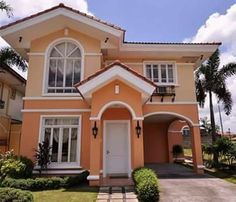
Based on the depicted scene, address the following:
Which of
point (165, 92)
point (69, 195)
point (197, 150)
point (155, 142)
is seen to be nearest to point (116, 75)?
point (165, 92)

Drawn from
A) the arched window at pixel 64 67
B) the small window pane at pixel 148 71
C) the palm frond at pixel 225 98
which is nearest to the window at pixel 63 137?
the arched window at pixel 64 67

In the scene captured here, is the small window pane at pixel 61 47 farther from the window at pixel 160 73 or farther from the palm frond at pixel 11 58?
the window at pixel 160 73

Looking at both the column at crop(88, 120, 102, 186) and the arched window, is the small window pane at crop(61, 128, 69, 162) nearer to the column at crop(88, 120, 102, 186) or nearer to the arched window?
the arched window

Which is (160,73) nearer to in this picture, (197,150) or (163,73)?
(163,73)

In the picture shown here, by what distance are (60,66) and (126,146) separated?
6440 millimetres

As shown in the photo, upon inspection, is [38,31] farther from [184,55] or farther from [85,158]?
[184,55]

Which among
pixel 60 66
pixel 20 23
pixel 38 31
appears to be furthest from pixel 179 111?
pixel 20 23

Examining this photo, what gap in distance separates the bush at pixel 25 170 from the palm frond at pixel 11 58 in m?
8.56

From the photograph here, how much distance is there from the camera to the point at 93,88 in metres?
10.9

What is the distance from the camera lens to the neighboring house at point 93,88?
11039 millimetres

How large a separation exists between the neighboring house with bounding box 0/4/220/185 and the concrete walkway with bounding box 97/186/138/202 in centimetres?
157

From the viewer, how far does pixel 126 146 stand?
12.6 metres

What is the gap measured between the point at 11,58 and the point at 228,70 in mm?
17550

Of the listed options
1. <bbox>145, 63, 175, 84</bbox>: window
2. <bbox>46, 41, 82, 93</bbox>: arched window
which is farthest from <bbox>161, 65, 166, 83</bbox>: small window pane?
<bbox>46, 41, 82, 93</bbox>: arched window
